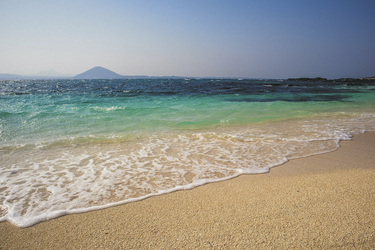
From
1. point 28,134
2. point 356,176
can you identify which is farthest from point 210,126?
point 28,134

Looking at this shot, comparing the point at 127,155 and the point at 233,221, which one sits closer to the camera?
the point at 233,221

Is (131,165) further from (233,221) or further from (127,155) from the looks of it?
(233,221)

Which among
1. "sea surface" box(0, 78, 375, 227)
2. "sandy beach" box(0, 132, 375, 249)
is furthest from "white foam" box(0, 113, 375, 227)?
"sandy beach" box(0, 132, 375, 249)

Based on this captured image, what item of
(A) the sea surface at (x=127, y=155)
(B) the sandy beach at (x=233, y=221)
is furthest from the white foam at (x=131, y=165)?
(B) the sandy beach at (x=233, y=221)

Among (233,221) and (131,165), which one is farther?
(131,165)

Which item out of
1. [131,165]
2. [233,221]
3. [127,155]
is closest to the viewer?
[233,221]

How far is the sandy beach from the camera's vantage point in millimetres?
1919

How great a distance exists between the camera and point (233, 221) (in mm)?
2197

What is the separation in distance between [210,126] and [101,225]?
5791mm

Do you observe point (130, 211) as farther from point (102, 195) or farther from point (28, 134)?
point (28, 134)

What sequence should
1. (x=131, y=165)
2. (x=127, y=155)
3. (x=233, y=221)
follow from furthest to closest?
(x=127, y=155) < (x=131, y=165) < (x=233, y=221)

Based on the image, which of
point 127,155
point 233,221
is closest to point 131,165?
point 127,155

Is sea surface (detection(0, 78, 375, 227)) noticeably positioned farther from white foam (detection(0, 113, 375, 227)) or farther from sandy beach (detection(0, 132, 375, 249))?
sandy beach (detection(0, 132, 375, 249))

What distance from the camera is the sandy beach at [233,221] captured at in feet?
6.30
